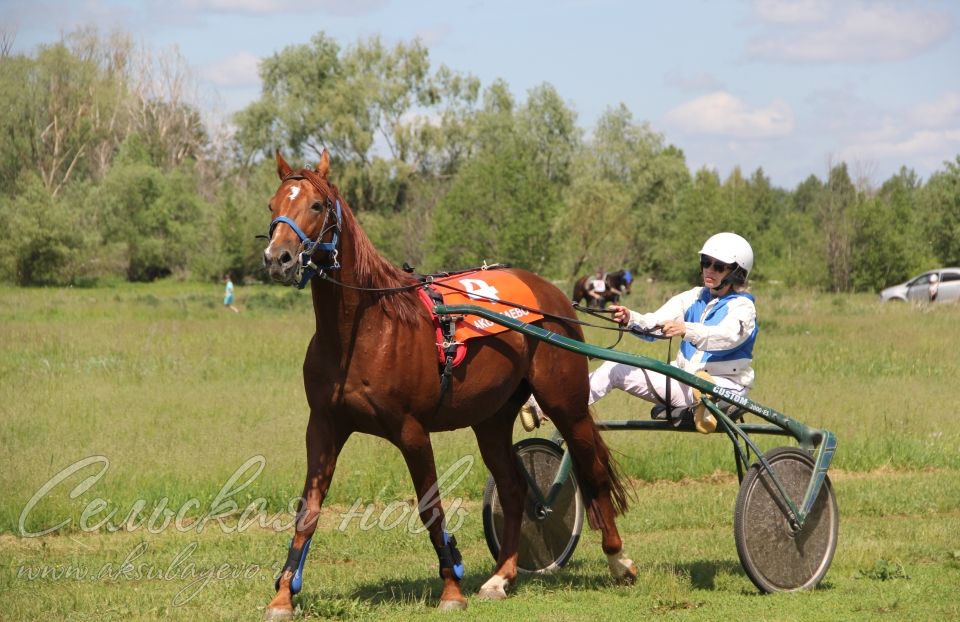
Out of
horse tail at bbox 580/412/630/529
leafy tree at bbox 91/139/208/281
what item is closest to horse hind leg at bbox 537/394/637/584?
horse tail at bbox 580/412/630/529

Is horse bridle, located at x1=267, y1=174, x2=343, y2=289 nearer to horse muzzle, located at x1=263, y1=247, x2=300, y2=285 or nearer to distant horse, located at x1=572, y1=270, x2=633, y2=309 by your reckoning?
horse muzzle, located at x1=263, y1=247, x2=300, y2=285

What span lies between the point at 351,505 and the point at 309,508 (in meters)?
3.93

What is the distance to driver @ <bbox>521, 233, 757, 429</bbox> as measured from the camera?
711 cm

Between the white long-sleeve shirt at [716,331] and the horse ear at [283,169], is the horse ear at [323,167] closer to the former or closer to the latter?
the horse ear at [283,169]

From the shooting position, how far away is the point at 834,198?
5459 cm

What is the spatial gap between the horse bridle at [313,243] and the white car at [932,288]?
35492 mm

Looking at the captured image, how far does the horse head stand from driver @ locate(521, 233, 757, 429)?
2116mm

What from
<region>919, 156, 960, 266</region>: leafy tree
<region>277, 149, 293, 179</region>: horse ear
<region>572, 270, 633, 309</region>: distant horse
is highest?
<region>919, 156, 960, 266</region>: leafy tree

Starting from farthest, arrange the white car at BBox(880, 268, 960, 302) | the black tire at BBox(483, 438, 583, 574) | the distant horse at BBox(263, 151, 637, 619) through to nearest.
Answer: the white car at BBox(880, 268, 960, 302), the black tire at BBox(483, 438, 583, 574), the distant horse at BBox(263, 151, 637, 619)

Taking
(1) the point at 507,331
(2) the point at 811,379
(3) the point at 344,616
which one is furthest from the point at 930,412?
(3) the point at 344,616

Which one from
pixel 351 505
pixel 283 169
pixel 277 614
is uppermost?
pixel 283 169

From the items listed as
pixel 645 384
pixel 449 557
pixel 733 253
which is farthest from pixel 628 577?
pixel 733 253

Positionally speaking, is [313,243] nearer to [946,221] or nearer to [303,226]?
[303,226]

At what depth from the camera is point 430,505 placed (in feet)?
21.1
